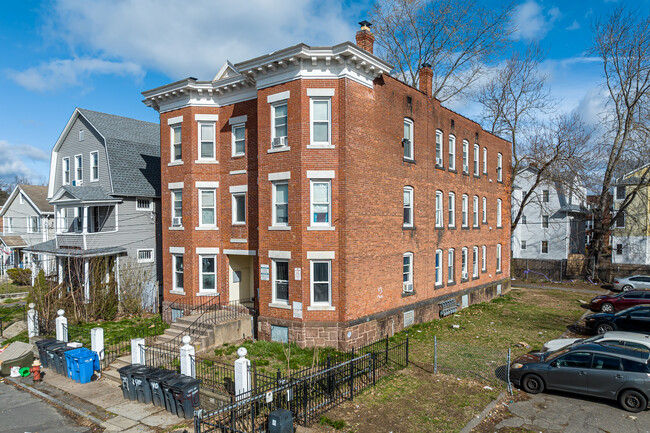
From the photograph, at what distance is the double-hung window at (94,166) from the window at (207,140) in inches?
417

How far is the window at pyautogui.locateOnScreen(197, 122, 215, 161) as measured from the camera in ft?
66.0

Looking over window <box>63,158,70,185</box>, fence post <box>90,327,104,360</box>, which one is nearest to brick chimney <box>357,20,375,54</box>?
fence post <box>90,327,104,360</box>

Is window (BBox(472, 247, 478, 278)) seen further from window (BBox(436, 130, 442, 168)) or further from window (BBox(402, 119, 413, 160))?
window (BBox(402, 119, 413, 160))

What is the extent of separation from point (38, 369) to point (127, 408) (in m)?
4.92

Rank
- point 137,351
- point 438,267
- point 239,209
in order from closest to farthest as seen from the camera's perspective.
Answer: point 137,351 → point 239,209 → point 438,267

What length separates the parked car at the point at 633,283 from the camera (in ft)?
100

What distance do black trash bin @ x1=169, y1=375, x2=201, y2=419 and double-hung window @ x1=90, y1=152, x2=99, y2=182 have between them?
19769 mm

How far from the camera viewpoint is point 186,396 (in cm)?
1120

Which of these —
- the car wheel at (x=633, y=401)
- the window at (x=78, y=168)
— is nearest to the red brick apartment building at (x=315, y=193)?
the car wheel at (x=633, y=401)

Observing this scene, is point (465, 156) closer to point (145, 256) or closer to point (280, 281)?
point (280, 281)

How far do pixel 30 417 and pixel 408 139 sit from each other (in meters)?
18.0

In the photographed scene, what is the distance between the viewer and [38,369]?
14375 mm

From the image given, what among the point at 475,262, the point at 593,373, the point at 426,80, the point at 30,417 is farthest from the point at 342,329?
the point at 475,262

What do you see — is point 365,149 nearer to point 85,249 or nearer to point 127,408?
point 127,408
